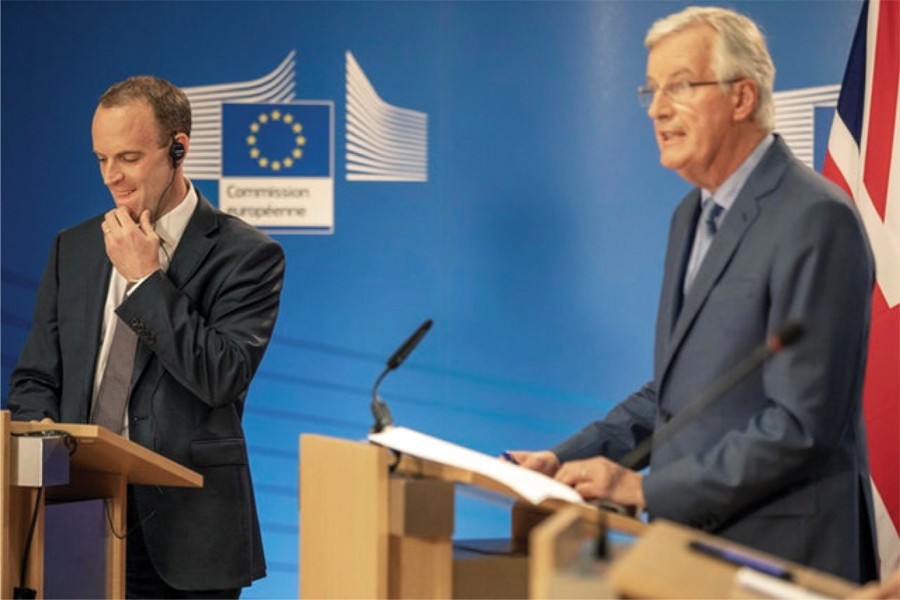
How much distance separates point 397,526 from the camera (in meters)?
2.63

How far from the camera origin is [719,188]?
10.00 ft

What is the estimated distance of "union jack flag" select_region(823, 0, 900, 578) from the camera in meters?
4.18

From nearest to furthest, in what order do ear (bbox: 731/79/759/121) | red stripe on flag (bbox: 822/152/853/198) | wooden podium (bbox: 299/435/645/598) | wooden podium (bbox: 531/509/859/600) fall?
wooden podium (bbox: 531/509/859/600) < wooden podium (bbox: 299/435/645/598) < ear (bbox: 731/79/759/121) < red stripe on flag (bbox: 822/152/853/198)

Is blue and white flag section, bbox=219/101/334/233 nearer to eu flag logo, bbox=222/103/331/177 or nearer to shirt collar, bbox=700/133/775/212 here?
eu flag logo, bbox=222/103/331/177

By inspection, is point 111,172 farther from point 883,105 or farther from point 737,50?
point 883,105

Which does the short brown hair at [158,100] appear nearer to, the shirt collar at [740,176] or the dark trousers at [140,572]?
the dark trousers at [140,572]

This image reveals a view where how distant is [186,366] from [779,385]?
59.4 inches

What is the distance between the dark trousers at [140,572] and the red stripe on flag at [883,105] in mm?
2145

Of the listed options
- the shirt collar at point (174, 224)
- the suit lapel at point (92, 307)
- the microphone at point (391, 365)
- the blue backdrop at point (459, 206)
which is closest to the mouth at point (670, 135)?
the microphone at point (391, 365)

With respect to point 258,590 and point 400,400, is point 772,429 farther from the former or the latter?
point 258,590

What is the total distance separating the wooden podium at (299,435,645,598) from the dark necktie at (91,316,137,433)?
3.20ft

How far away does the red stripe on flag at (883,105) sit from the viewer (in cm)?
432

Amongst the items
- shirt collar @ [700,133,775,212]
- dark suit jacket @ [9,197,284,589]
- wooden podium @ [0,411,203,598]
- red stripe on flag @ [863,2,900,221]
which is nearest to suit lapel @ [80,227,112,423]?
dark suit jacket @ [9,197,284,589]

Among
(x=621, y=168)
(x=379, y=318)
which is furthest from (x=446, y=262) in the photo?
(x=621, y=168)
